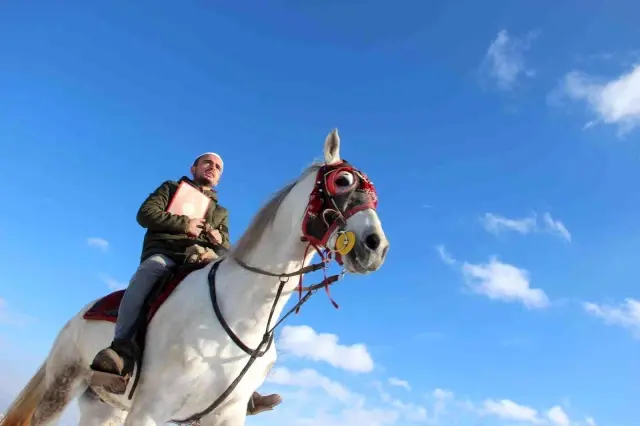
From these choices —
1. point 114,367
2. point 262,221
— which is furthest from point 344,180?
point 114,367

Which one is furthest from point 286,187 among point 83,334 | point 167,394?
point 83,334

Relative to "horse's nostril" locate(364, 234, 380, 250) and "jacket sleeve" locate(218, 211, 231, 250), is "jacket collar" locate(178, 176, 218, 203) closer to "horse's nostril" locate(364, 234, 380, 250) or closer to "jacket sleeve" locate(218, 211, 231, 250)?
"jacket sleeve" locate(218, 211, 231, 250)

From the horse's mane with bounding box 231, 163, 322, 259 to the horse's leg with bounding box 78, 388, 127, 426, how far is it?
2722mm

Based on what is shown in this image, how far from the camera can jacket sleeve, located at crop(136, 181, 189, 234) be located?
6.52 metres

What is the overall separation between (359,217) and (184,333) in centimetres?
210

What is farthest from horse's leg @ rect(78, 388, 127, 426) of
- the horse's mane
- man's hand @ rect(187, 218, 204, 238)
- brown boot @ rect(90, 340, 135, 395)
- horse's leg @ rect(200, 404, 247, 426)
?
the horse's mane

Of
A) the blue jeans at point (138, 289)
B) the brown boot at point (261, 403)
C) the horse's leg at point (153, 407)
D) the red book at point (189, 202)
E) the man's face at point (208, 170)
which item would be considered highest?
the man's face at point (208, 170)

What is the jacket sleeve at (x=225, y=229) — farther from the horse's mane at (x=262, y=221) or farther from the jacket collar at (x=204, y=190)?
the horse's mane at (x=262, y=221)

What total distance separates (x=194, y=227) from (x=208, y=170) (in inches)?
38.9

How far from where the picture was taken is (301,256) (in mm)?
5520

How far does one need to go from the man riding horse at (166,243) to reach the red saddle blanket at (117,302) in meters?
0.13

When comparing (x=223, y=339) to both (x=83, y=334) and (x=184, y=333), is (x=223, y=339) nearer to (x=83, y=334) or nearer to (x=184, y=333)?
(x=184, y=333)

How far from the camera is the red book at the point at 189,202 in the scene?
6902 millimetres

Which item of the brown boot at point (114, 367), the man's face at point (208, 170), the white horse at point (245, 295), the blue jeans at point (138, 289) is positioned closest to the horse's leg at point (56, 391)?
the white horse at point (245, 295)
